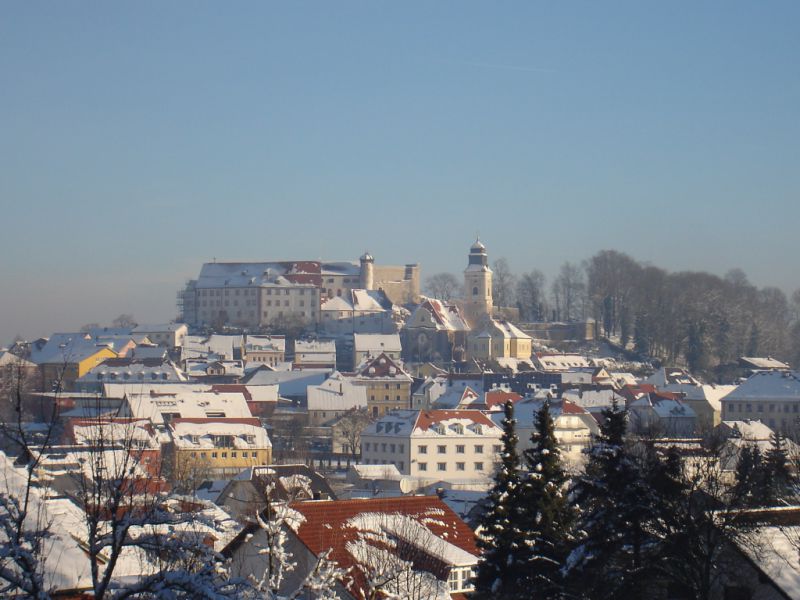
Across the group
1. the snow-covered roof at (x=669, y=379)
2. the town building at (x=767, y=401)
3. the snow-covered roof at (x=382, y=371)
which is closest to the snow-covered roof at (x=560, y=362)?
the snow-covered roof at (x=669, y=379)

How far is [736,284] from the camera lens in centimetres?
15562

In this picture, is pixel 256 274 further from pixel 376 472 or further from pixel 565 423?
pixel 376 472

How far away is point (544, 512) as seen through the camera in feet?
67.7

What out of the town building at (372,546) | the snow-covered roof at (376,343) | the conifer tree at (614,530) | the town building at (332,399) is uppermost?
the conifer tree at (614,530)

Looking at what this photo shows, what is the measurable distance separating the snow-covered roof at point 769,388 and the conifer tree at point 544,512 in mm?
77733

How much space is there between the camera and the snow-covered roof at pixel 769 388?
9575cm

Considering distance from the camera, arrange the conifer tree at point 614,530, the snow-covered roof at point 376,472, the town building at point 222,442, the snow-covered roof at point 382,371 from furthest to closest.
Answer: the snow-covered roof at point 382,371 → the town building at point 222,442 → the snow-covered roof at point 376,472 → the conifer tree at point 614,530

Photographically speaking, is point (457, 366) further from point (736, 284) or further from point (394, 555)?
point (394, 555)

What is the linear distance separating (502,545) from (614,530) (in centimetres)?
284

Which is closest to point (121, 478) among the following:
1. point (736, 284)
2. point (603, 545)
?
point (603, 545)

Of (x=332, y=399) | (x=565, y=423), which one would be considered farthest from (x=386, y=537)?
(x=332, y=399)

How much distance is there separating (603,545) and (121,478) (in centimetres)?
803

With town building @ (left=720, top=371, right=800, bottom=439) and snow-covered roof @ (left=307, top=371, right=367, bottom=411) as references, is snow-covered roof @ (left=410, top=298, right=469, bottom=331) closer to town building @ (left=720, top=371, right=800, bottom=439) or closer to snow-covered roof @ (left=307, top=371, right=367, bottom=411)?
snow-covered roof @ (left=307, top=371, right=367, bottom=411)

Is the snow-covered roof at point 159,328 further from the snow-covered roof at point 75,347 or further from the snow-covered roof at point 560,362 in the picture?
the snow-covered roof at point 560,362
